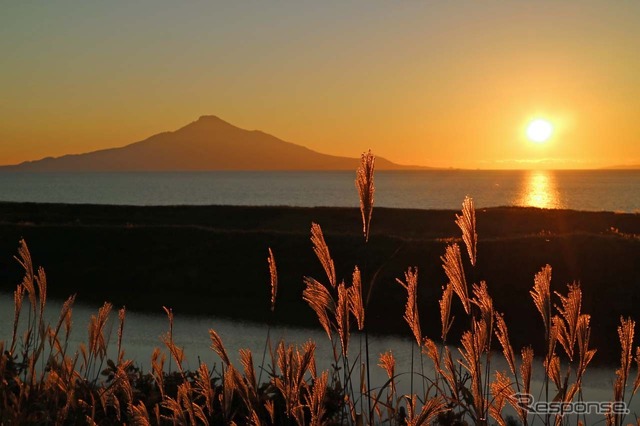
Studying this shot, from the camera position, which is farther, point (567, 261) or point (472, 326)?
point (567, 261)

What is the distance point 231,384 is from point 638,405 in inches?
332

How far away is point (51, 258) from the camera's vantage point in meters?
27.1

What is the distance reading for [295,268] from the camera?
23.2m

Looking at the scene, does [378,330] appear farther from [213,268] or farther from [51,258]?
[51,258]

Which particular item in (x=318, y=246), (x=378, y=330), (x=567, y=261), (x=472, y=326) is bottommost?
(x=378, y=330)

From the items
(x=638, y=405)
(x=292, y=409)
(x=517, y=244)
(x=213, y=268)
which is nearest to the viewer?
(x=292, y=409)

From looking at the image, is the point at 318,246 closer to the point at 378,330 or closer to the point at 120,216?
the point at 378,330

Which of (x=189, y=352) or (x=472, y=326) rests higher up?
(x=472, y=326)

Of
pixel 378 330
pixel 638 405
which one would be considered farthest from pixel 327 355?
pixel 638 405

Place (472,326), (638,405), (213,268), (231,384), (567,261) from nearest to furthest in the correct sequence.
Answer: (231,384), (472,326), (638,405), (567,261), (213,268)

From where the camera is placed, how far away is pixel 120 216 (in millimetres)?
44375

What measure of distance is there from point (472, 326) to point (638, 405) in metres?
7.95

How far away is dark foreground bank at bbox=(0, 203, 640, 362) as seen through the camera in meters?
18.2

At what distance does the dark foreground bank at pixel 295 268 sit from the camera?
18.2 m
